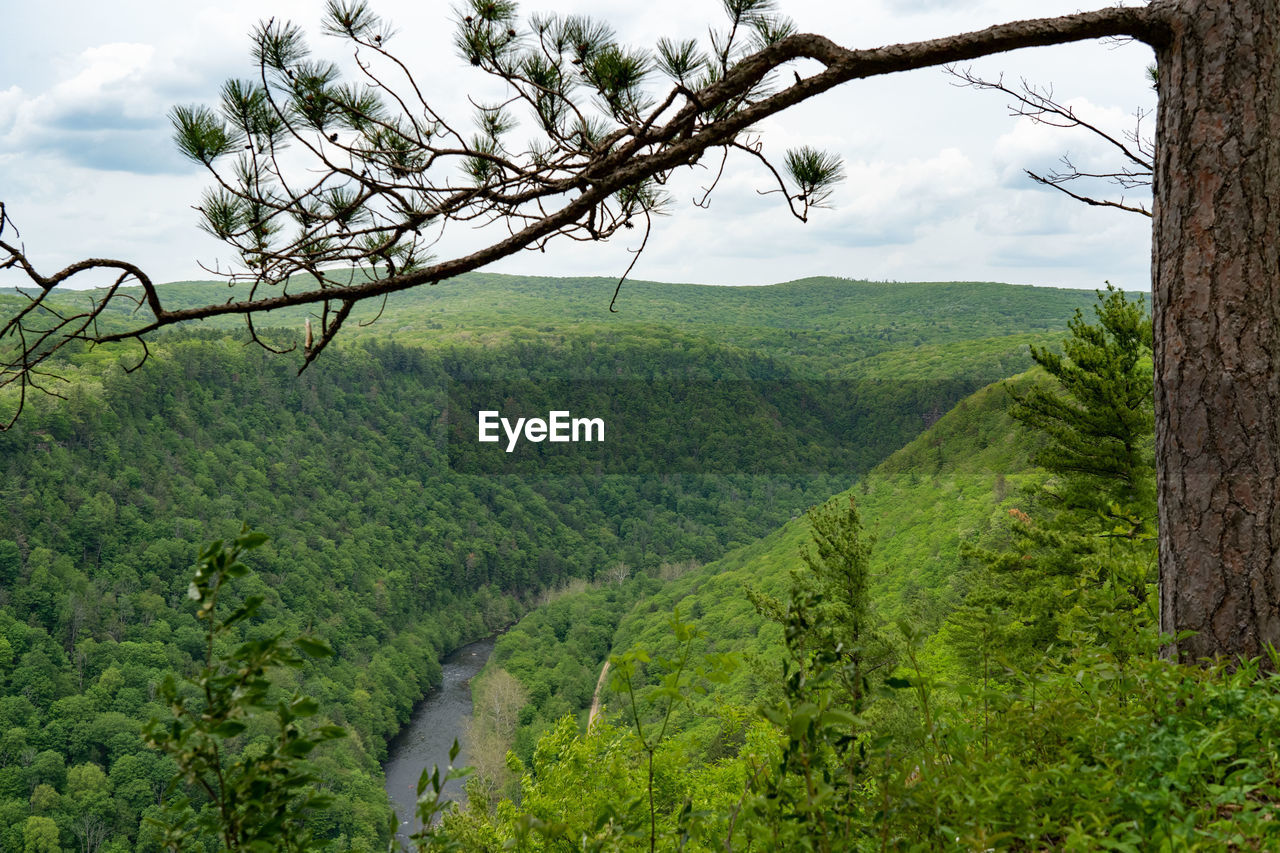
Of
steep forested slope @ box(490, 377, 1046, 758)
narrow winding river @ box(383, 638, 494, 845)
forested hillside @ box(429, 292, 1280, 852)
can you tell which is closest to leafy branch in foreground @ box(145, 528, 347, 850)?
forested hillside @ box(429, 292, 1280, 852)

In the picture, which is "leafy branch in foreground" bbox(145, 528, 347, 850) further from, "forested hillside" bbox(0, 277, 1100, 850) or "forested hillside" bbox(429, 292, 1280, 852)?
"forested hillside" bbox(0, 277, 1100, 850)

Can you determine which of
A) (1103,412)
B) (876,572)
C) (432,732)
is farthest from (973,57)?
(432,732)

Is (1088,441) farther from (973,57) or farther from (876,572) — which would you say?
(973,57)

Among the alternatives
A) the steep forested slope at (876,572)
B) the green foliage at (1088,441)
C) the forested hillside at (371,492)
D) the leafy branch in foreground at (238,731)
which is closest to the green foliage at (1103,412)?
the green foliage at (1088,441)

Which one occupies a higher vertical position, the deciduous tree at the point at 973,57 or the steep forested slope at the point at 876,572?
the deciduous tree at the point at 973,57

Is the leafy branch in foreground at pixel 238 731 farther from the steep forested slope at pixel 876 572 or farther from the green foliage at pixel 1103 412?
the steep forested slope at pixel 876 572

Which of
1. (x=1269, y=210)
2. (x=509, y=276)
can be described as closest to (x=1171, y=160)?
(x=1269, y=210)
